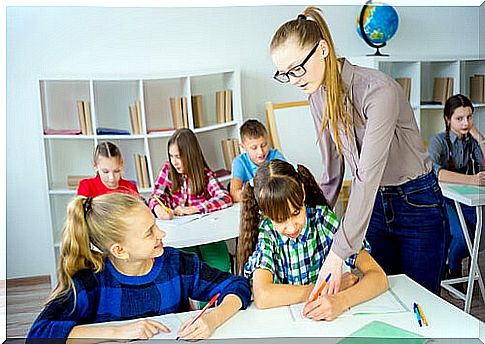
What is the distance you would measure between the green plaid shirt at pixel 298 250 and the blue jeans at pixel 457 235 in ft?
1.11

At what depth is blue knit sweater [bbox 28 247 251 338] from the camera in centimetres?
176

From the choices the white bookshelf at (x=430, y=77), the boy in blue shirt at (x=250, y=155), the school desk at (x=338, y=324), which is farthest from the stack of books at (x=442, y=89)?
the school desk at (x=338, y=324)

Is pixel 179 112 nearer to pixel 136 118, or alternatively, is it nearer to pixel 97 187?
pixel 136 118

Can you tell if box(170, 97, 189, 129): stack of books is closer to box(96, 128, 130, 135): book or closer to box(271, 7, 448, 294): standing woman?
box(96, 128, 130, 135): book

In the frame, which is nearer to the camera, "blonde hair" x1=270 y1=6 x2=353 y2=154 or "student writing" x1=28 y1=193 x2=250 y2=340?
"student writing" x1=28 y1=193 x2=250 y2=340

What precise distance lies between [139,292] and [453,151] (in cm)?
105

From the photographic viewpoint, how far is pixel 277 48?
1940mm

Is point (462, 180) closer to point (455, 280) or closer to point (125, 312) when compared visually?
point (455, 280)

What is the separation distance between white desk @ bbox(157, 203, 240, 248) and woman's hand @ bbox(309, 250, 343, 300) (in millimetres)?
273

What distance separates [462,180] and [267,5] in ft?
2.68

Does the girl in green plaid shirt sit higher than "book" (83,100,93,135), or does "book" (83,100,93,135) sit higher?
"book" (83,100,93,135)

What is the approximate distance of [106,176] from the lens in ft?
6.38

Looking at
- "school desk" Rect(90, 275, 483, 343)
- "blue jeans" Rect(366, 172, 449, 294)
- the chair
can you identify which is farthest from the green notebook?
the chair

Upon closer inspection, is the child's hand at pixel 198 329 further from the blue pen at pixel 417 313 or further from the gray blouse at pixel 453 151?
the gray blouse at pixel 453 151
